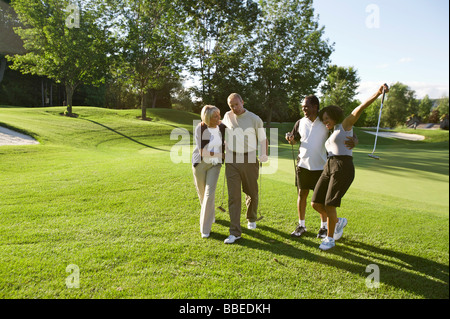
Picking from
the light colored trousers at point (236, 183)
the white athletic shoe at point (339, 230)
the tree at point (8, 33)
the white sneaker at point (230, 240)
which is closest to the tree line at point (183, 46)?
the tree at point (8, 33)

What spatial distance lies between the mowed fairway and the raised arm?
74.4 inches

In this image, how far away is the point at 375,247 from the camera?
4.55m

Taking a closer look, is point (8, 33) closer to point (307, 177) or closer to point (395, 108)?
point (307, 177)

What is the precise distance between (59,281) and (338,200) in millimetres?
3644

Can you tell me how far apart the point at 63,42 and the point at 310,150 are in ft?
82.1

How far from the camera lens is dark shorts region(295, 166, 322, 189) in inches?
188

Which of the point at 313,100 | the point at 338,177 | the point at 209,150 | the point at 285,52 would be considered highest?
the point at 285,52

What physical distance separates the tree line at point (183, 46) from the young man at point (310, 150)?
57.2 ft

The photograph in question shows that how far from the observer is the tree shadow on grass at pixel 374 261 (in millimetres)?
3510

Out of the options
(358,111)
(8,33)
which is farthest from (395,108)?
(8,33)

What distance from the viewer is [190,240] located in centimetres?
456

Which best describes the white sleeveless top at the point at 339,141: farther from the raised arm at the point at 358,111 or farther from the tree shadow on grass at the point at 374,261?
the tree shadow on grass at the point at 374,261
